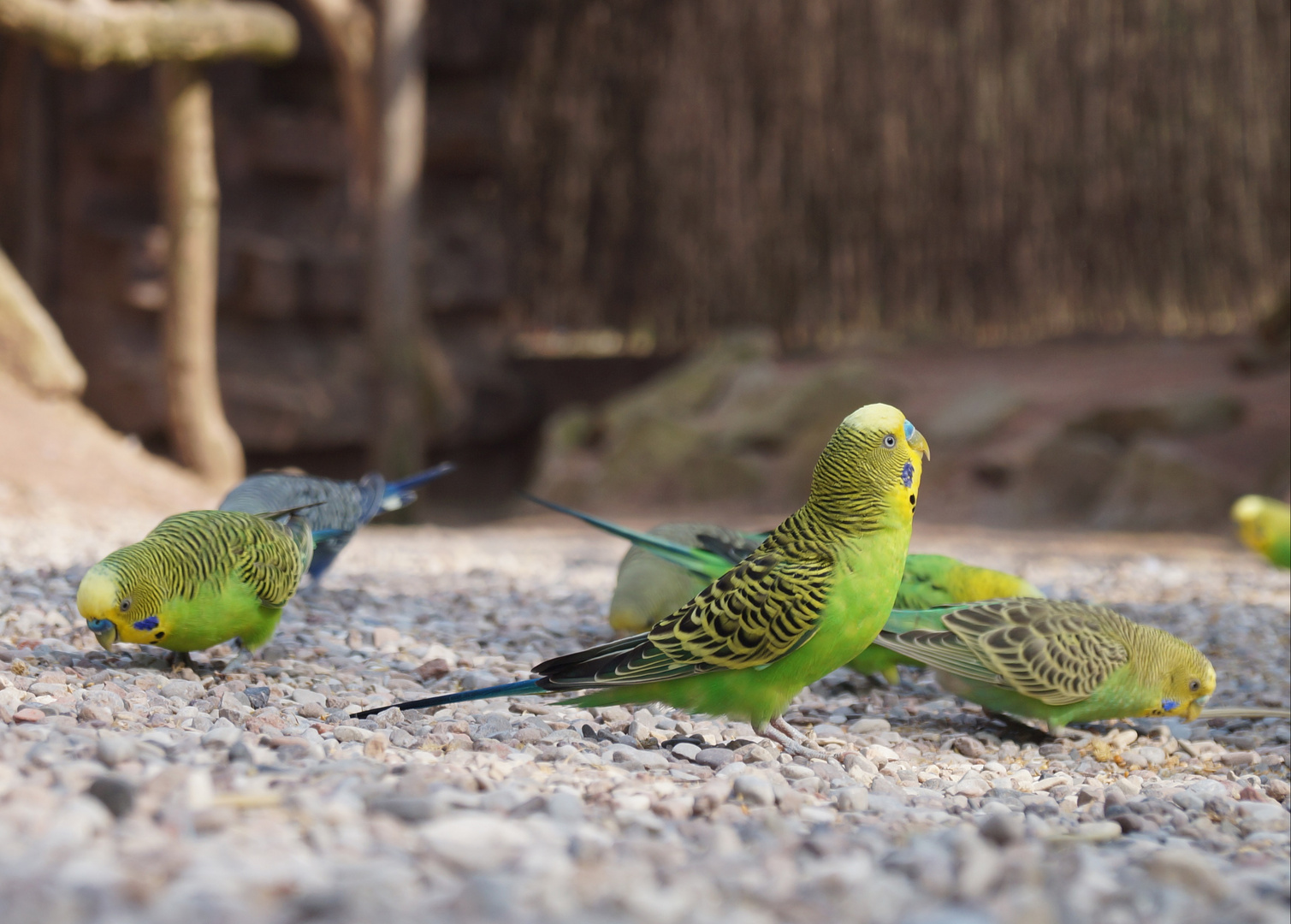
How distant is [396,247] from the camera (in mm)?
8031

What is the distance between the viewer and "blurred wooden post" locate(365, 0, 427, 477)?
7.82m

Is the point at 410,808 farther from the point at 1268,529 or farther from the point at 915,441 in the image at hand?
the point at 1268,529

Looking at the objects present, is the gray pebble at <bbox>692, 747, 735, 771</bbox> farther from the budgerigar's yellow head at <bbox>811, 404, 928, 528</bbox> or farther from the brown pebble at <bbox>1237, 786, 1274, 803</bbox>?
the brown pebble at <bbox>1237, 786, 1274, 803</bbox>

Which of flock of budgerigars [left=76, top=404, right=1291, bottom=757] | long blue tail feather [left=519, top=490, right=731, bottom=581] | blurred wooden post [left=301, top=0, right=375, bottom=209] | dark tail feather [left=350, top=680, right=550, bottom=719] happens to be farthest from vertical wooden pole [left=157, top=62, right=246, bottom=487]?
dark tail feather [left=350, top=680, right=550, bottom=719]

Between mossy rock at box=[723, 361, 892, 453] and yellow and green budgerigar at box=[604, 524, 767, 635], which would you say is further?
mossy rock at box=[723, 361, 892, 453]

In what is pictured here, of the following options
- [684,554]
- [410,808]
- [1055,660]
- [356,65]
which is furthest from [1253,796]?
[356,65]

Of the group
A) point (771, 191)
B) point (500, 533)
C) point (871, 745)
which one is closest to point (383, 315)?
point (500, 533)

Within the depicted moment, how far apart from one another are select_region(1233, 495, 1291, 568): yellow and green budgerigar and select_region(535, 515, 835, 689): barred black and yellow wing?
9.27 feet

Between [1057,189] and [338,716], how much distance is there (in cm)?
866

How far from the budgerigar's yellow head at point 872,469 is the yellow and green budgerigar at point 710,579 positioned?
0.75m

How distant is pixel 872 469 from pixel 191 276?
20.2 feet

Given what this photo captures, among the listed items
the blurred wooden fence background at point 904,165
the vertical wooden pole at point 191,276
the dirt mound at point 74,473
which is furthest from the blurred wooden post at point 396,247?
the blurred wooden fence background at point 904,165

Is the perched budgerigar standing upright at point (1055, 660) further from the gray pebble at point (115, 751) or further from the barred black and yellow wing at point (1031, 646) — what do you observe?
the gray pebble at point (115, 751)

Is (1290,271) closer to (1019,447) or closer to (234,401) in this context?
(1019,447)
